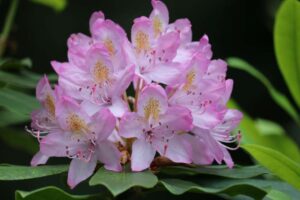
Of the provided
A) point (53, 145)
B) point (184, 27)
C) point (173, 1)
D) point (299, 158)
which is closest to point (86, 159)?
point (53, 145)

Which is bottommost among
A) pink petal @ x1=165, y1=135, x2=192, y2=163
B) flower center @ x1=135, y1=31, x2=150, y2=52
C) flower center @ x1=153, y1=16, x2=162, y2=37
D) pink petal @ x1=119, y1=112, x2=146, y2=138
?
pink petal @ x1=165, y1=135, x2=192, y2=163

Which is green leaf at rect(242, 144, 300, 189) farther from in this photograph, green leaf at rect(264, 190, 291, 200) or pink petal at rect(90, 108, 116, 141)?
pink petal at rect(90, 108, 116, 141)

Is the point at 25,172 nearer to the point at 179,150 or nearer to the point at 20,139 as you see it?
the point at 179,150

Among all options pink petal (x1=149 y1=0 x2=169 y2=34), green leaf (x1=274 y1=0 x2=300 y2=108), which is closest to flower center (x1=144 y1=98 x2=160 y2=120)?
pink petal (x1=149 y1=0 x2=169 y2=34)

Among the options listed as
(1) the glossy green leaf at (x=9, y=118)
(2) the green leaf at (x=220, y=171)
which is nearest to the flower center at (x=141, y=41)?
(2) the green leaf at (x=220, y=171)

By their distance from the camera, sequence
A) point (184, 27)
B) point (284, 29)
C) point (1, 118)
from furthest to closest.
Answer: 1. point (1, 118)
2. point (284, 29)
3. point (184, 27)

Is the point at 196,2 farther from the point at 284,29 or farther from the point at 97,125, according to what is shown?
the point at 97,125

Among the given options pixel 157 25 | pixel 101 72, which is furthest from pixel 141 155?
pixel 157 25
